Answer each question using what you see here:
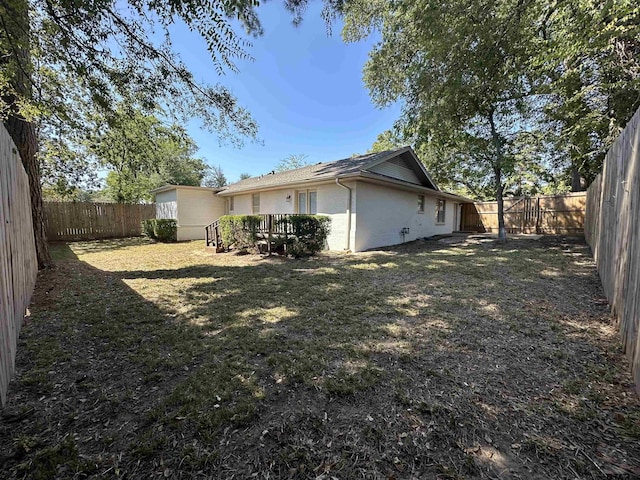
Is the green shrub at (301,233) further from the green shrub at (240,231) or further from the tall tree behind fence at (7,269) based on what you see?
the tall tree behind fence at (7,269)

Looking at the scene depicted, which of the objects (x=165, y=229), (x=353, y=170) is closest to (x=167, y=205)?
(x=165, y=229)

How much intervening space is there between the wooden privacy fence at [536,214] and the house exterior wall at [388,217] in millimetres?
5637

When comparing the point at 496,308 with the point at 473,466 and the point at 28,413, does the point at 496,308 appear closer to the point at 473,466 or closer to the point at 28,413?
the point at 473,466

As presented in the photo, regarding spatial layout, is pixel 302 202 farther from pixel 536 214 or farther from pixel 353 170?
pixel 536 214

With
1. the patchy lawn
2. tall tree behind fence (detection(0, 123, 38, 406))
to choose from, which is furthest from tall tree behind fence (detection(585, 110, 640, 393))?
tall tree behind fence (detection(0, 123, 38, 406))

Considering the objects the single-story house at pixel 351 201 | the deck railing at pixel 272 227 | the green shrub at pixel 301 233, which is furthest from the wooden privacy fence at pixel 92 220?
the green shrub at pixel 301 233

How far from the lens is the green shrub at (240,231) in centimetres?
954

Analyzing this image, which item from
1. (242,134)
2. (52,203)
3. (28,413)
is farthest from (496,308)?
(52,203)

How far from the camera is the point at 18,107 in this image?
4.87 metres

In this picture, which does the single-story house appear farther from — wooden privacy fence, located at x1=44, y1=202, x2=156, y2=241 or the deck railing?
the deck railing

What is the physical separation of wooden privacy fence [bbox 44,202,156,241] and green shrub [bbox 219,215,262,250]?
9.56m

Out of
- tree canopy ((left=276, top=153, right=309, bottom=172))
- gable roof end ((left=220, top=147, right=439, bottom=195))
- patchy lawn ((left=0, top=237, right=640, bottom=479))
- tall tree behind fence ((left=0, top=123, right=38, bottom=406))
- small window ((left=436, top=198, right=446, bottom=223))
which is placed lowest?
patchy lawn ((left=0, top=237, right=640, bottom=479))

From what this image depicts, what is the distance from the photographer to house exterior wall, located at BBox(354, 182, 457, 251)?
32.8ft

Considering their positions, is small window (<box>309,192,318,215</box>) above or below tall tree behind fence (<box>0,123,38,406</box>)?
above
